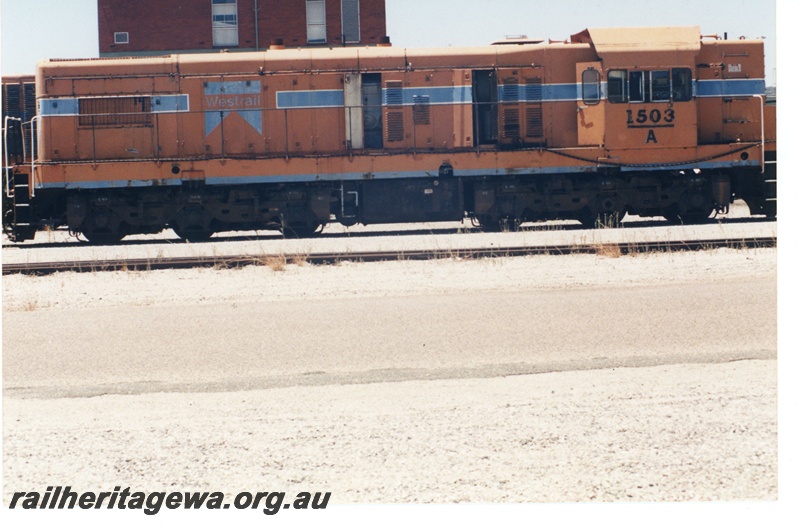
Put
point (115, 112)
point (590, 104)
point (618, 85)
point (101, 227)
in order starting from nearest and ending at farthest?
1. point (101, 227)
2. point (115, 112)
3. point (618, 85)
4. point (590, 104)

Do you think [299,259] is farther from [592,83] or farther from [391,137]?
[592,83]

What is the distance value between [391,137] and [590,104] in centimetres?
397

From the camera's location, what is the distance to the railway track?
14.8 m

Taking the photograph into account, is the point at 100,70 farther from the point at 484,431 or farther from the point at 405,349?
the point at 484,431

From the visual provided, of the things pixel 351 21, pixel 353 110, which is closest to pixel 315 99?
pixel 353 110

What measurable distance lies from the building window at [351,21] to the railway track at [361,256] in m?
18.9

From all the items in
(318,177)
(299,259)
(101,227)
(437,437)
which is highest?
(318,177)

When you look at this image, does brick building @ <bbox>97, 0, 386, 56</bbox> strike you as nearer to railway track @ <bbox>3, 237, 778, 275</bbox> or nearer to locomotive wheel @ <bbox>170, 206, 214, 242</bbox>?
locomotive wheel @ <bbox>170, 206, 214, 242</bbox>

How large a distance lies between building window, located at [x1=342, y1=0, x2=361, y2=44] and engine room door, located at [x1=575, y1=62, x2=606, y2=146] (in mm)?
15600

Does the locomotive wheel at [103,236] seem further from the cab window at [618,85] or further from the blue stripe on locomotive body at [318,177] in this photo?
the cab window at [618,85]

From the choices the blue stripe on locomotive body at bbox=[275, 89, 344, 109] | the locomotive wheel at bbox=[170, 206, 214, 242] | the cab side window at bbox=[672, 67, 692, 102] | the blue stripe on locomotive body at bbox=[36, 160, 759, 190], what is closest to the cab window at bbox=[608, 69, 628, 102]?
the cab side window at bbox=[672, 67, 692, 102]

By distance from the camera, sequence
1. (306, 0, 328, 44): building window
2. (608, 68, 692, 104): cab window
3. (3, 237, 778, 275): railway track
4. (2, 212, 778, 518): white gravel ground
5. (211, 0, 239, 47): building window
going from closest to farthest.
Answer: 1. (2, 212, 778, 518): white gravel ground
2. (3, 237, 778, 275): railway track
3. (608, 68, 692, 104): cab window
4. (211, 0, 239, 47): building window
5. (306, 0, 328, 44): building window

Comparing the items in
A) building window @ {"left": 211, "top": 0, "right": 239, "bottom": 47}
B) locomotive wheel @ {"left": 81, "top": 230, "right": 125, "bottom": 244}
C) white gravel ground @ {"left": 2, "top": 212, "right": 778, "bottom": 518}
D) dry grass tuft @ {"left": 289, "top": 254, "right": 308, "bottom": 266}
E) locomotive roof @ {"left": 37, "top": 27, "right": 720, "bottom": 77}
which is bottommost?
white gravel ground @ {"left": 2, "top": 212, "right": 778, "bottom": 518}

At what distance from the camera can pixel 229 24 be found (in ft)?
106
